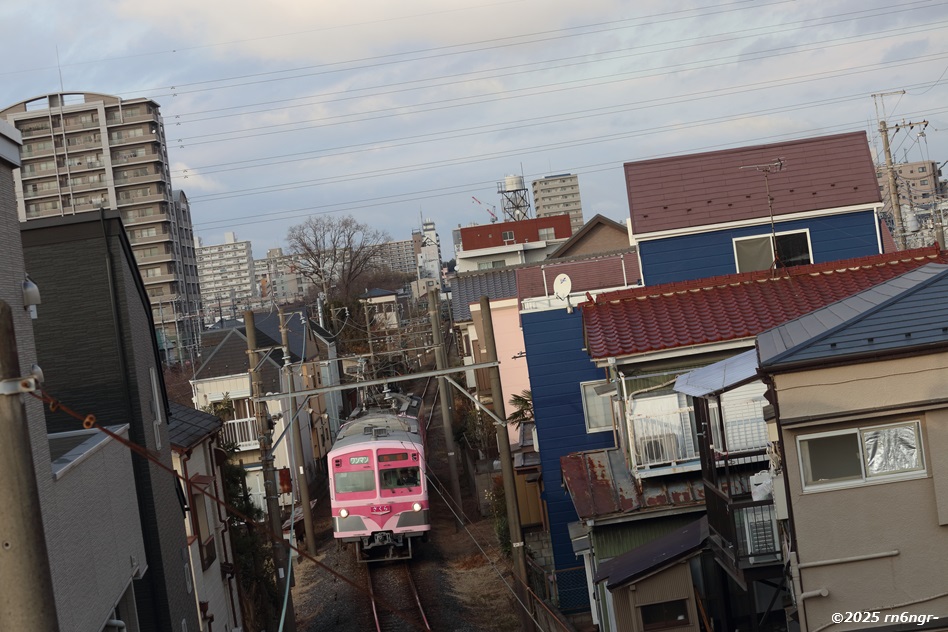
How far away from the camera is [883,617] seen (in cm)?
702

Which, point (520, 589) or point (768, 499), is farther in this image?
point (520, 589)

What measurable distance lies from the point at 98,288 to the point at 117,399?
49.5 inches

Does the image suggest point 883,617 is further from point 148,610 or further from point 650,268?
point 650,268

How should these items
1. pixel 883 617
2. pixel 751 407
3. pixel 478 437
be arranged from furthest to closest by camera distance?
pixel 478 437 → pixel 751 407 → pixel 883 617

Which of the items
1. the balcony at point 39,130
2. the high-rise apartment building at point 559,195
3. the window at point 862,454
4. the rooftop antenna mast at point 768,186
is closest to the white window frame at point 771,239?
the rooftop antenna mast at point 768,186

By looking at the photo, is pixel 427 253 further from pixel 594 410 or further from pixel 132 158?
pixel 594 410

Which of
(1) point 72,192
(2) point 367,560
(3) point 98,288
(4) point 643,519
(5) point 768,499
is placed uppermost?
(1) point 72,192

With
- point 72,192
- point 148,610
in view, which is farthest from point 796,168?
point 72,192

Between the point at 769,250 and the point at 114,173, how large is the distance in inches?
1685

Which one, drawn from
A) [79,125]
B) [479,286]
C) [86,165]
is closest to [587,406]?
[479,286]

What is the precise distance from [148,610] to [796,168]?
47.6ft

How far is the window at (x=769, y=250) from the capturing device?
18266 millimetres

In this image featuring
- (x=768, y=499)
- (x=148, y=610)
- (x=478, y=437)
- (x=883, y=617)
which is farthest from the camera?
(x=478, y=437)

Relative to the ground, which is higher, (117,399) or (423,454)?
(117,399)
